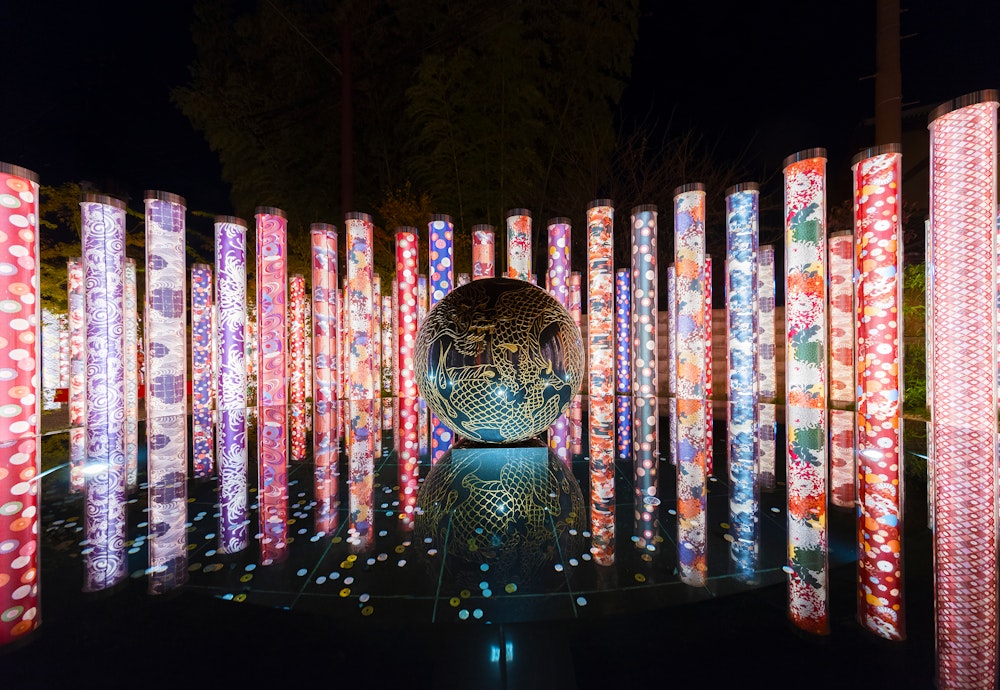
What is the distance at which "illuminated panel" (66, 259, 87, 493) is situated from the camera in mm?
3924

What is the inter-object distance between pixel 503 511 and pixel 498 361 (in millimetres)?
1011

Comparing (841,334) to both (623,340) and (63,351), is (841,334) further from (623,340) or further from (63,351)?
(63,351)

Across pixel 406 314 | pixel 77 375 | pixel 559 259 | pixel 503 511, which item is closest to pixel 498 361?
pixel 503 511

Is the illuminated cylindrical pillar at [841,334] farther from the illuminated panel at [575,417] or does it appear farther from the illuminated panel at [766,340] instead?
the illuminated panel at [575,417]

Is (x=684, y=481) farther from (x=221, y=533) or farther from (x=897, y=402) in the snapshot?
(x=221, y=533)

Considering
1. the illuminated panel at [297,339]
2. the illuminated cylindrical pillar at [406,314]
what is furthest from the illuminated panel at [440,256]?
the illuminated panel at [297,339]

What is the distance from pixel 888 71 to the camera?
291 inches

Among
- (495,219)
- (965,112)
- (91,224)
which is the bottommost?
(91,224)

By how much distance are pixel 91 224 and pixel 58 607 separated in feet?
14.5

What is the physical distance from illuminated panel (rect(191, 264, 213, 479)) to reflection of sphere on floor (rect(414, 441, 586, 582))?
10.2ft

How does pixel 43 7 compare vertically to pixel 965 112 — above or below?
above

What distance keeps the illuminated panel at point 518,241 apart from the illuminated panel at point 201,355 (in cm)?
436

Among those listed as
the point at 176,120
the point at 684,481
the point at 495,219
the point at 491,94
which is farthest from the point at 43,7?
the point at 684,481

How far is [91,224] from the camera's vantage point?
4.54 metres
